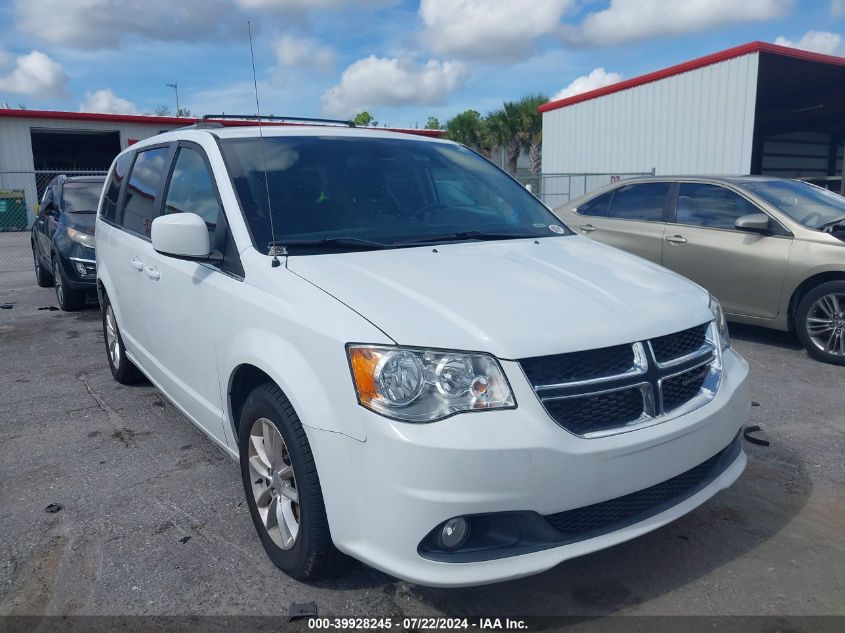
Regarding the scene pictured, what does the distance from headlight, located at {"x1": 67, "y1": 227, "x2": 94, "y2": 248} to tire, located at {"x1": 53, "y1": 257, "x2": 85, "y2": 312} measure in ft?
1.22

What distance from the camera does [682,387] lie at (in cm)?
267

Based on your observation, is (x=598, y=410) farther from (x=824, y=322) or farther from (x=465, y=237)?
(x=824, y=322)

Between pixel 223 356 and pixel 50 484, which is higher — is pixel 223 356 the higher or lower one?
the higher one

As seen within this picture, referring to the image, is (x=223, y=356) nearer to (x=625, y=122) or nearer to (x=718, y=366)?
(x=718, y=366)

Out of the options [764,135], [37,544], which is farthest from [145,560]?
[764,135]

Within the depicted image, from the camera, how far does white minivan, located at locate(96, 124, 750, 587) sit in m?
2.26

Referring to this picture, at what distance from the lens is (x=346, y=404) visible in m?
2.33

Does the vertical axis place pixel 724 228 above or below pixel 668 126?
below

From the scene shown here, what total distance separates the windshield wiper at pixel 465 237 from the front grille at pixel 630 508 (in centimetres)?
141

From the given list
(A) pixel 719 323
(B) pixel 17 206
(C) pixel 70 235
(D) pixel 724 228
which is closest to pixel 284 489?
(A) pixel 719 323

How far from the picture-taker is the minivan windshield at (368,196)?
3.21m

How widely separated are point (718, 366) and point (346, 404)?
1537 mm

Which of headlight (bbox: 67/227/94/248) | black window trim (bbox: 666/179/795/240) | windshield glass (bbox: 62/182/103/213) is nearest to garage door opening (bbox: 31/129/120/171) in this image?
windshield glass (bbox: 62/182/103/213)

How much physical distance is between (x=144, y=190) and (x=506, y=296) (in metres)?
2.88
